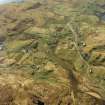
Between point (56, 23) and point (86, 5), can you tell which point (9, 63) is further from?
point (86, 5)

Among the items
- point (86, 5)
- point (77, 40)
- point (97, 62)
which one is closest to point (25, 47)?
point (77, 40)

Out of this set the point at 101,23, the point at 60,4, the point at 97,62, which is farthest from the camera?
the point at 60,4

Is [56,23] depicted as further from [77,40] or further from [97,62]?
[97,62]

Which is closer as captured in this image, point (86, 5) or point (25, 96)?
point (25, 96)

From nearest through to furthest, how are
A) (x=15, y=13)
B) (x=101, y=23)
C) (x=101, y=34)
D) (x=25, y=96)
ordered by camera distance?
(x=25, y=96) < (x=101, y=34) < (x=101, y=23) < (x=15, y=13)

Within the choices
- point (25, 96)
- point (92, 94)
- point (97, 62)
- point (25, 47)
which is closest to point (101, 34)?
point (97, 62)

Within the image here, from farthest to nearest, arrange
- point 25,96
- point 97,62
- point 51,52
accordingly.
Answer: point 51,52
point 97,62
point 25,96

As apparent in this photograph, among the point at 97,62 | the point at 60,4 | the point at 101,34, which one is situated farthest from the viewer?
the point at 60,4

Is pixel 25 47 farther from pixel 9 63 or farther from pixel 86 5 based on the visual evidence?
pixel 86 5

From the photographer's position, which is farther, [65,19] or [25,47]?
[65,19]
